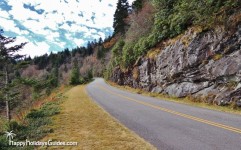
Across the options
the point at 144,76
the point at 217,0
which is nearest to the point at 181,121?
the point at 217,0

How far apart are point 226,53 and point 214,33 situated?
2.32m

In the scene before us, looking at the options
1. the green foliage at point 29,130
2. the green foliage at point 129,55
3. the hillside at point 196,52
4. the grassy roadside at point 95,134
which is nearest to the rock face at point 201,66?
the hillside at point 196,52

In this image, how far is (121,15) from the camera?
7031cm

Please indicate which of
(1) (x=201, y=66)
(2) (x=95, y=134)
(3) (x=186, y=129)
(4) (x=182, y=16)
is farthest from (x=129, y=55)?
→ (2) (x=95, y=134)

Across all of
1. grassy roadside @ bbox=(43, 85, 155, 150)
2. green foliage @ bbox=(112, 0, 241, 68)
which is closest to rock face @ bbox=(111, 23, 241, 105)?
green foliage @ bbox=(112, 0, 241, 68)

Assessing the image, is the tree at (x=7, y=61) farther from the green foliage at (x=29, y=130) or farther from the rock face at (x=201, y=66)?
the rock face at (x=201, y=66)

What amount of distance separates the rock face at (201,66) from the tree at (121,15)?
42778mm

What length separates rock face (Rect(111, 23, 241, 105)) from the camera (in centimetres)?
1775

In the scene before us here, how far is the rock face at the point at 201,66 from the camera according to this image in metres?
17.8

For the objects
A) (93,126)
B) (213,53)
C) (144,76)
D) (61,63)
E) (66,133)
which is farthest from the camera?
(61,63)

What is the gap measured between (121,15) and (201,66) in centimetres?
5187

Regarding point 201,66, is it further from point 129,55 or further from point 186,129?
point 129,55

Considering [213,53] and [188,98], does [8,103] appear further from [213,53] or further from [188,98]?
[213,53]

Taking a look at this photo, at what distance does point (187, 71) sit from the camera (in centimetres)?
2258
